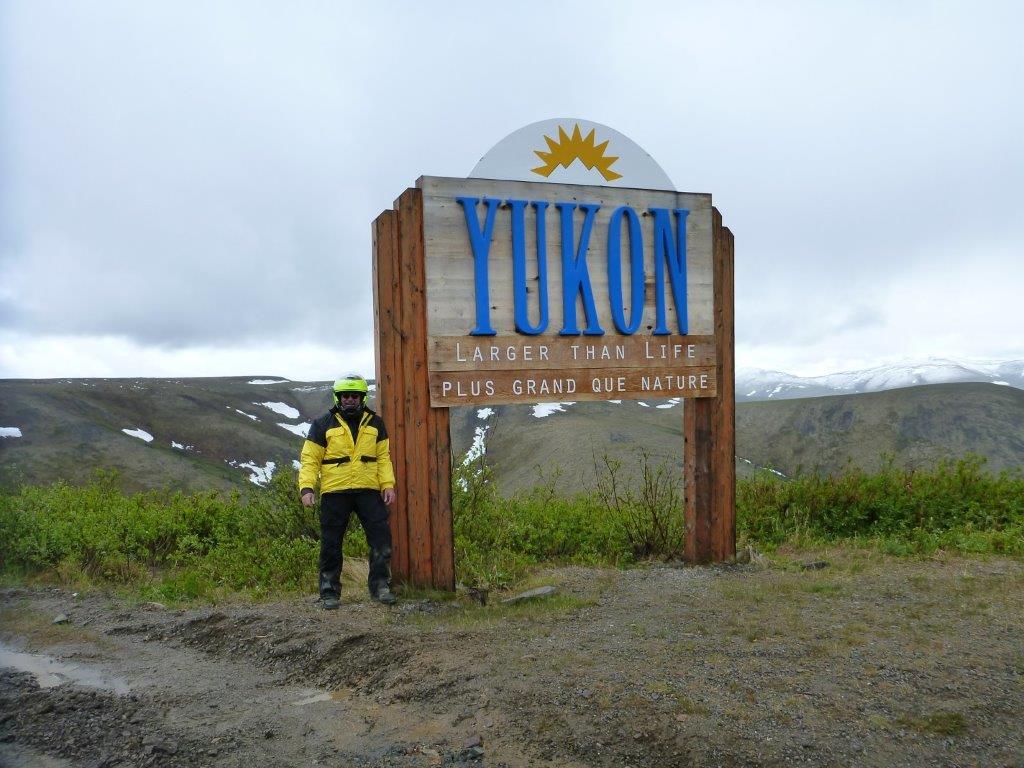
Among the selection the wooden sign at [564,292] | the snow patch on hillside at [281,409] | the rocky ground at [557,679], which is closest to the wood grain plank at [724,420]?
the wooden sign at [564,292]

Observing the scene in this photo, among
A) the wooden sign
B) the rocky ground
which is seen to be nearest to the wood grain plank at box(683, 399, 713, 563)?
the wooden sign

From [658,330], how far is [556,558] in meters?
2.90

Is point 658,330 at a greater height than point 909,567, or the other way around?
point 658,330

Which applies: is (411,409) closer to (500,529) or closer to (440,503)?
(440,503)

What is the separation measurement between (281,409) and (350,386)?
349 feet

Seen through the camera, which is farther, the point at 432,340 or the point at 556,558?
the point at 556,558

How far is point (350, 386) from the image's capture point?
6.59 m

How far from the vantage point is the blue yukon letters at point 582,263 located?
275 inches

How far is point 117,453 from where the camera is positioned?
223 feet

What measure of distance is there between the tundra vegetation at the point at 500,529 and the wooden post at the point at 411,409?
0.77 meters

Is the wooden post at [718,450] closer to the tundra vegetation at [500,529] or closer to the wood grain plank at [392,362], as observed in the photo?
the tundra vegetation at [500,529]

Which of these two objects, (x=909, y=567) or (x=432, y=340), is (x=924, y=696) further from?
(x=432, y=340)

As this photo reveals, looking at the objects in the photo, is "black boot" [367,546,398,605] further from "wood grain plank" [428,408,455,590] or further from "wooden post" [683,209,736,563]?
"wooden post" [683,209,736,563]

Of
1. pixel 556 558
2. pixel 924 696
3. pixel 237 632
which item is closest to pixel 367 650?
pixel 237 632
